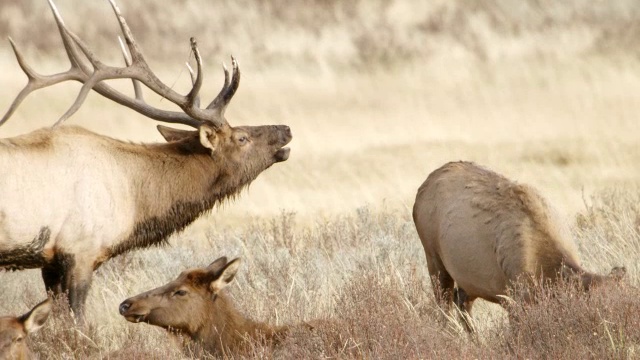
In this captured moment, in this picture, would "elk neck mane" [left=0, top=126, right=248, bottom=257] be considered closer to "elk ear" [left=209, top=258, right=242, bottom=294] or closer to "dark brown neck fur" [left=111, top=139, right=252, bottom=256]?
"dark brown neck fur" [left=111, top=139, right=252, bottom=256]

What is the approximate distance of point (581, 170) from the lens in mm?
21625

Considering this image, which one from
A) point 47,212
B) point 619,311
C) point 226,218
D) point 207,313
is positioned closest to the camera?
point 619,311

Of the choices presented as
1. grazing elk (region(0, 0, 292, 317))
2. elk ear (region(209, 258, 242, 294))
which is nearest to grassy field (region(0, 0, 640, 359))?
elk ear (region(209, 258, 242, 294))

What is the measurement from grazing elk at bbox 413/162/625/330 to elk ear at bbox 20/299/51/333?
2.60m

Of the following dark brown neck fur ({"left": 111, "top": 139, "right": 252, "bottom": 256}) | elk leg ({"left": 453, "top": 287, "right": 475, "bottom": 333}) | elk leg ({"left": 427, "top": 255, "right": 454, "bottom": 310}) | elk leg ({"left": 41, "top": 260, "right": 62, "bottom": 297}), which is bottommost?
elk leg ({"left": 453, "top": 287, "right": 475, "bottom": 333})

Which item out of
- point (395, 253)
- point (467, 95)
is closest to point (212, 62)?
point (467, 95)

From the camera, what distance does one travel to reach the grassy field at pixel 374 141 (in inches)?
348

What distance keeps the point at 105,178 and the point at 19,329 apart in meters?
2.03

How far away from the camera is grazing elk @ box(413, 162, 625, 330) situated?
29.9 ft

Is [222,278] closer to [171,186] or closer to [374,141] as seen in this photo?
[171,186]

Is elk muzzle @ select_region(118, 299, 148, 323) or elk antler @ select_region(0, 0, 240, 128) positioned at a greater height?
elk antler @ select_region(0, 0, 240, 128)

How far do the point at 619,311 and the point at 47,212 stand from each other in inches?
149

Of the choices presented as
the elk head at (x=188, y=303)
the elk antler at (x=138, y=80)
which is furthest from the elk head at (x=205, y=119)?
the elk head at (x=188, y=303)

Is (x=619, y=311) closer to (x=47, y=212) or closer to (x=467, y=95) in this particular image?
(x=47, y=212)
